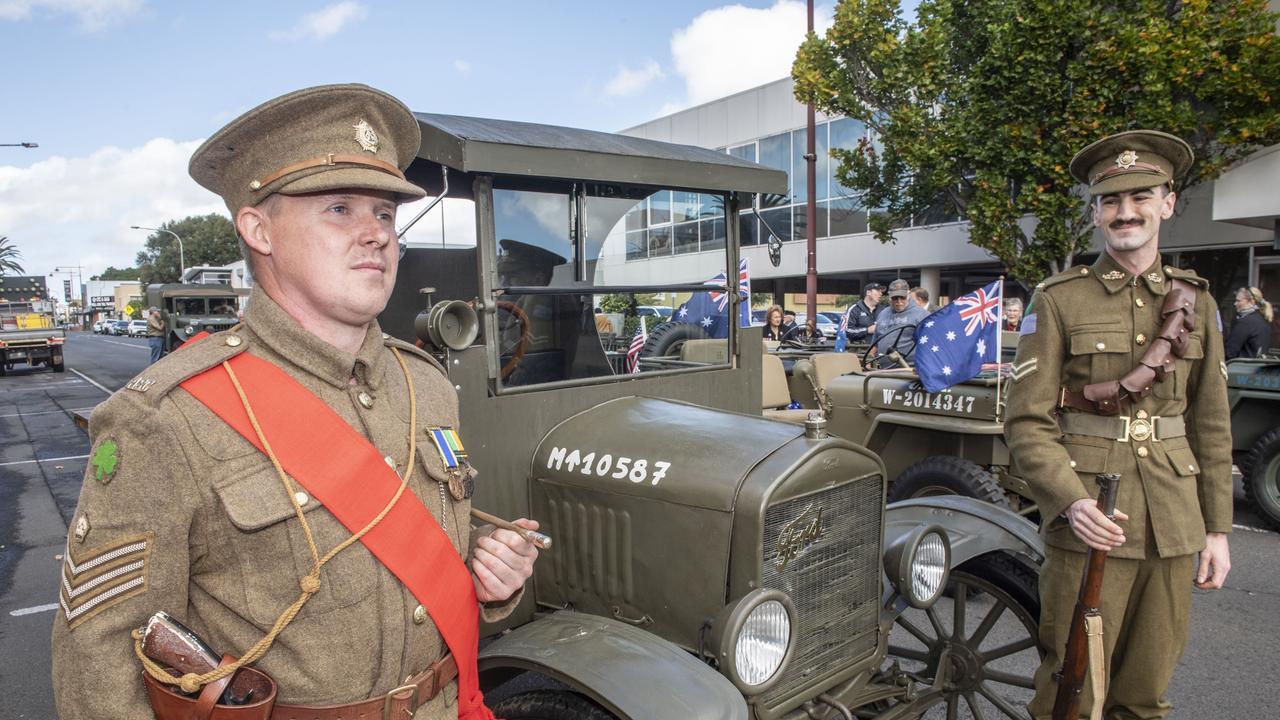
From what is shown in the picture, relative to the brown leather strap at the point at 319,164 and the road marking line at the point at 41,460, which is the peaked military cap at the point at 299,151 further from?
the road marking line at the point at 41,460

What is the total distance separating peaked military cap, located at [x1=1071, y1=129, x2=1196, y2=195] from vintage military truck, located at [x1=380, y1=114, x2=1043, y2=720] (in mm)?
1102

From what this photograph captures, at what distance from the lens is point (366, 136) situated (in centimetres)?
142

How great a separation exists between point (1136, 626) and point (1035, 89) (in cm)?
1013

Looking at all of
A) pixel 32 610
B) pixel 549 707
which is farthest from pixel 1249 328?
pixel 32 610

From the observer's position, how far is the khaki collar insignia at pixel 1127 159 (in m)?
2.35

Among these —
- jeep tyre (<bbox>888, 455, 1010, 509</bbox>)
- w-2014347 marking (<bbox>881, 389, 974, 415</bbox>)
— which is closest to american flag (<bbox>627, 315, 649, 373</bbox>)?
jeep tyre (<bbox>888, 455, 1010, 509</bbox>)

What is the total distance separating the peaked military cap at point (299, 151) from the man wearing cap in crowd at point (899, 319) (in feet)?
20.4

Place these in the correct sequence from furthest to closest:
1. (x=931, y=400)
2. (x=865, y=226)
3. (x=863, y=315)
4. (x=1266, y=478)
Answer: (x=865, y=226) < (x=863, y=315) < (x=1266, y=478) < (x=931, y=400)

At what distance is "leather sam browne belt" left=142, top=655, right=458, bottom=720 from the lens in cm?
111

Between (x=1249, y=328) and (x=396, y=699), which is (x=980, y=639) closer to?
(x=396, y=699)

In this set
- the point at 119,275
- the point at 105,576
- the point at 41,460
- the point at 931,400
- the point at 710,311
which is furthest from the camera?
the point at 119,275

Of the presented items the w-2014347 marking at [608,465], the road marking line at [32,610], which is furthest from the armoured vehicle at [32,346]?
the w-2014347 marking at [608,465]

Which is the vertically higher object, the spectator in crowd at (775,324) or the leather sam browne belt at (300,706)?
the spectator in crowd at (775,324)

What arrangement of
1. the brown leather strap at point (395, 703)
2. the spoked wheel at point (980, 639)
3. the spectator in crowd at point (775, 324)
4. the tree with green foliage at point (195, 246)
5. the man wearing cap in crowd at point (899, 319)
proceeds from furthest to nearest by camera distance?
the tree with green foliage at point (195, 246), the spectator in crowd at point (775, 324), the man wearing cap in crowd at point (899, 319), the spoked wheel at point (980, 639), the brown leather strap at point (395, 703)
